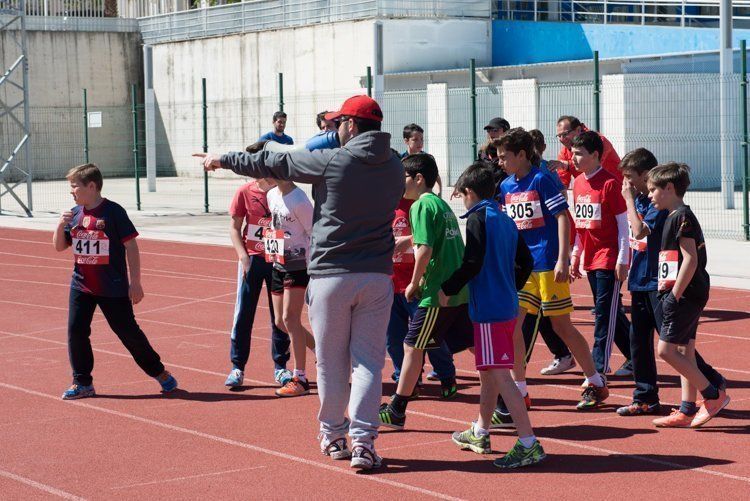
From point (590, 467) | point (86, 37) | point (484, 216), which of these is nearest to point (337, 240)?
point (484, 216)

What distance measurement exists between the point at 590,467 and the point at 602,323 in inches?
101

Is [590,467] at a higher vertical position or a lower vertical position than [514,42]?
lower

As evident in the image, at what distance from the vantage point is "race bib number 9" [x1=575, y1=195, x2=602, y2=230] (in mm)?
9094

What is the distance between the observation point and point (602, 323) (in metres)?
9.23

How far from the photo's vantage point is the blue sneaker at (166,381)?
909 cm

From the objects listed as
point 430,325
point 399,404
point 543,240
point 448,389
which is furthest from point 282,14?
point 399,404

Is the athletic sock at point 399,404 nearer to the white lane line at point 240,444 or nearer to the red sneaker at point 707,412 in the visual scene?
the white lane line at point 240,444

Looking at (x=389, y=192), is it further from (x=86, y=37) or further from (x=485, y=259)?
(x=86, y=37)

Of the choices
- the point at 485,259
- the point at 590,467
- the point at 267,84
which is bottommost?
the point at 590,467

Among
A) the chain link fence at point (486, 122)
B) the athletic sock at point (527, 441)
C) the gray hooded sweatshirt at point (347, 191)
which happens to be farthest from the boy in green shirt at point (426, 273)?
the chain link fence at point (486, 122)

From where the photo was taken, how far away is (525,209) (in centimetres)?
841

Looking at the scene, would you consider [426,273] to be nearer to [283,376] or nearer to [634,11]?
[283,376]

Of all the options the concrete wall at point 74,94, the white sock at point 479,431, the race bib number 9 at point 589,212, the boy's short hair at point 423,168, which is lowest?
the white sock at point 479,431

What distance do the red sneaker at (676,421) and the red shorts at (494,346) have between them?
1.40m
